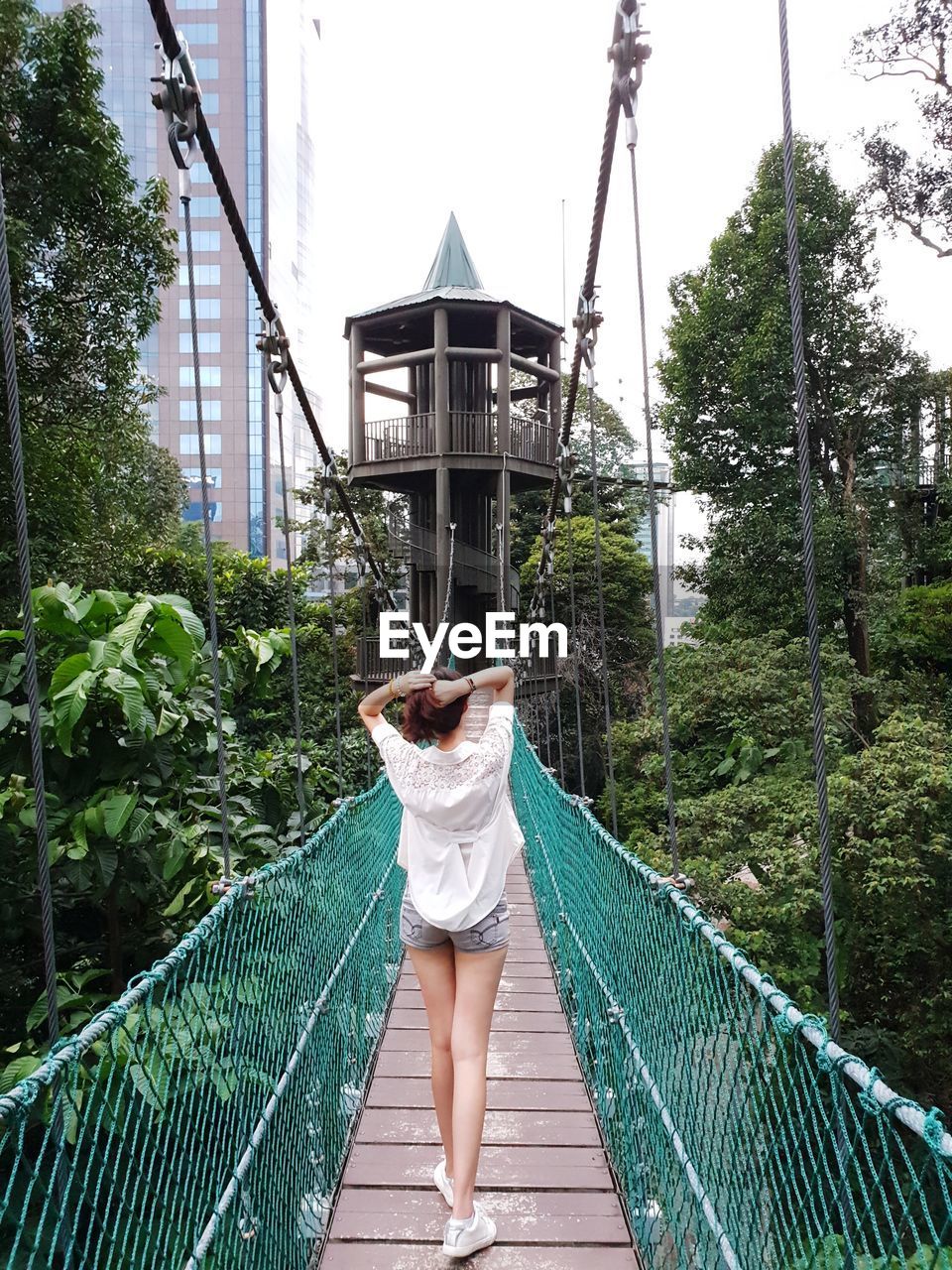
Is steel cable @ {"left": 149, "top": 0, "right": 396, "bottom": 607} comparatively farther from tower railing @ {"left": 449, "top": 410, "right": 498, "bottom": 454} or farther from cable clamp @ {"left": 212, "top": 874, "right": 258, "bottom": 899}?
tower railing @ {"left": 449, "top": 410, "right": 498, "bottom": 454}

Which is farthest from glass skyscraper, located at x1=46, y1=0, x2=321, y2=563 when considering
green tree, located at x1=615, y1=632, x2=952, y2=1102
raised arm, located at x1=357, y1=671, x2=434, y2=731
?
raised arm, located at x1=357, y1=671, x2=434, y2=731

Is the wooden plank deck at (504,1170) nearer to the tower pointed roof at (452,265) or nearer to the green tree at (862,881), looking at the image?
the green tree at (862,881)

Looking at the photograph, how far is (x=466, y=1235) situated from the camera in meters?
1.32

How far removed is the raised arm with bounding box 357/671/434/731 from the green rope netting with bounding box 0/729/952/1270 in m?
0.28

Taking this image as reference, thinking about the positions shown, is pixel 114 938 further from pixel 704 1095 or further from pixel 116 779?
pixel 704 1095

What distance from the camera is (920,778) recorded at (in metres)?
5.43

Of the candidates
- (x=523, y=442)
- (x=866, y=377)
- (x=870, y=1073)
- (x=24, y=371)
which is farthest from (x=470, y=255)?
(x=870, y=1073)

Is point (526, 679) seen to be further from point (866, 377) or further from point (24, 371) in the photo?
point (24, 371)

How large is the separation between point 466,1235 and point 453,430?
8.66 metres

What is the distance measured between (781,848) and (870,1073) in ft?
17.7

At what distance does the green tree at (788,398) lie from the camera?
8.62 metres

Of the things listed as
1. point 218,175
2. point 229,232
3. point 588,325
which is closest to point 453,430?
point 588,325

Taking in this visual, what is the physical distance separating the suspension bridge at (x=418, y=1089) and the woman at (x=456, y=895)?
0.62ft

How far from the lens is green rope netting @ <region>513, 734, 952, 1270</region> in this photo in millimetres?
831
